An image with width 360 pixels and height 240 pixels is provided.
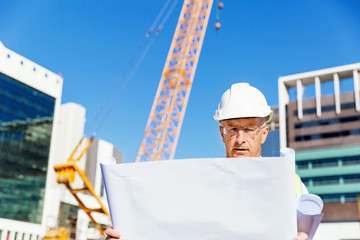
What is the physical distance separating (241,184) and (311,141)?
70.8 meters

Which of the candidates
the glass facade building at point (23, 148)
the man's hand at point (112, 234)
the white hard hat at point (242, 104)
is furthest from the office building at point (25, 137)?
the man's hand at point (112, 234)

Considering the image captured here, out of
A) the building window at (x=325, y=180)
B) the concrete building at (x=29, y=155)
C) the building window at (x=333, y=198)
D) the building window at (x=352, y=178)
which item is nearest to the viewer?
the building window at (x=352, y=178)

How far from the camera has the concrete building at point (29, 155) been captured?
65.5 metres

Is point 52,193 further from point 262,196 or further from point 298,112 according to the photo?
point 262,196

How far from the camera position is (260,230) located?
6.40 ft

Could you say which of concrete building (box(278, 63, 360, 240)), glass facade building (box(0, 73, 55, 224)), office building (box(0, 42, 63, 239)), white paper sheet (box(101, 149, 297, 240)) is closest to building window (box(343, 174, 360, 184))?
concrete building (box(278, 63, 360, 240))

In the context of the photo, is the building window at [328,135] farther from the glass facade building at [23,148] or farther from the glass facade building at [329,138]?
the glass facade building at [23,148]

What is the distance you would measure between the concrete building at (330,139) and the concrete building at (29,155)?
30.7 metres

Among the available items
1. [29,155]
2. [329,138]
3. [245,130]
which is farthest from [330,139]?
[245,130]

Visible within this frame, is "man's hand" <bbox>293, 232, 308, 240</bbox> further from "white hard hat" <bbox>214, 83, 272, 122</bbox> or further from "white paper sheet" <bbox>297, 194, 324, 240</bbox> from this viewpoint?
"white hard hat" <bbox>214, 83, 272, 122</bbox>

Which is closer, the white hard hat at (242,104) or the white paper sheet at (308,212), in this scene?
the white paper sheet at (308,212)

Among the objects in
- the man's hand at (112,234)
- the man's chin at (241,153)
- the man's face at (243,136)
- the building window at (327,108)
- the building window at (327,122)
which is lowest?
the man's hand at (112,234)

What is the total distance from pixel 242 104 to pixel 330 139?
69165 mm

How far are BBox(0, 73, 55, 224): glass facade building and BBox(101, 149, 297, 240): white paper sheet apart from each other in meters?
66.5
